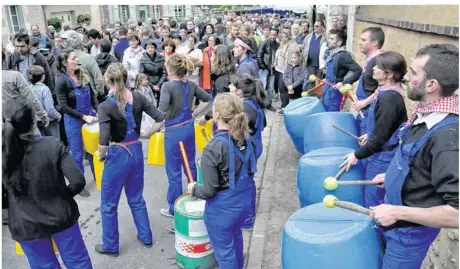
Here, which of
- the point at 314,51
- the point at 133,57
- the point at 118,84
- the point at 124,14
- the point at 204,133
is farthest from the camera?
the point at 124,14

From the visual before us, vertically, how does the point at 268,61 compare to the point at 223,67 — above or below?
below

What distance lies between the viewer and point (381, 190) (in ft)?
9.91

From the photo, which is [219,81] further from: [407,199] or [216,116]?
[407,199]


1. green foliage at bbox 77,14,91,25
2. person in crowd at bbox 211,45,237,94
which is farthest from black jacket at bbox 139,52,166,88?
green foliage at bbox 77,14,91,25

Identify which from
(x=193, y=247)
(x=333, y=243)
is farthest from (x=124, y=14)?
(x=333, y=243)

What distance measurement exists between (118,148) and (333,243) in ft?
6.24

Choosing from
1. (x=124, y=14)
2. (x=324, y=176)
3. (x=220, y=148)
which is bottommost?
(x=324, y=176)

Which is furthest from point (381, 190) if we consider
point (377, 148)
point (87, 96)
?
point (87, 96)

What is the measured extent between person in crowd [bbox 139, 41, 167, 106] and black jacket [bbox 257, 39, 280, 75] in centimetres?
209

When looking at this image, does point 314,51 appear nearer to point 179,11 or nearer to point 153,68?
point 153,68

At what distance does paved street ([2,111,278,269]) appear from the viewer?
354cm

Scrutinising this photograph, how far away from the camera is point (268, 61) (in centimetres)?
793

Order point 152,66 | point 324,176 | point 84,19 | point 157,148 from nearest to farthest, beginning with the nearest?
1. point 324,176
2. point 157,148
3. point 152,66
4. point 84,19

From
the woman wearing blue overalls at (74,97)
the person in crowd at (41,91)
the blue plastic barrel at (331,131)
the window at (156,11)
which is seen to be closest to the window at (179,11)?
the window at (156,11)
